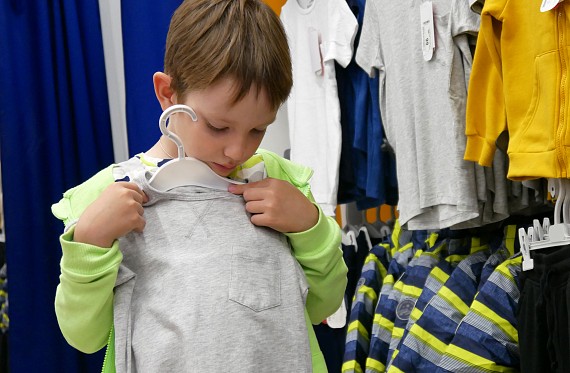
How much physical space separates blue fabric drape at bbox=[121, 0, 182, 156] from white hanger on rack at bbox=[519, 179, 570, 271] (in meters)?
1.38

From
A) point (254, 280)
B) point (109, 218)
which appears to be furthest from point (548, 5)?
point (109, 218)

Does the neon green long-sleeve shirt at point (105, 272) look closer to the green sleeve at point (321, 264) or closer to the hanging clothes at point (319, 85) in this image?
the green sleeve at point (321, 264)

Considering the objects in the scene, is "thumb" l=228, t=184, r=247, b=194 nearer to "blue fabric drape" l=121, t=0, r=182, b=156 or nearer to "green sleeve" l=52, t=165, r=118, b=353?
"green sleeve" l=52, t=165, r=118, b=353

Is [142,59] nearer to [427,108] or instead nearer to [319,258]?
[427,108]

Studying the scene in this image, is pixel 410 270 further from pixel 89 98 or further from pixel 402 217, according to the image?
pixel 89 98

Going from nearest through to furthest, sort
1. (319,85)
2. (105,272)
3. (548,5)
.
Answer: (105,272), (548,5), (319,85)

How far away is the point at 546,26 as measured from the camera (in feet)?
5.84

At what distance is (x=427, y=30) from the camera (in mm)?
2213

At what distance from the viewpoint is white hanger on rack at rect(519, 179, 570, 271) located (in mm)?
1786

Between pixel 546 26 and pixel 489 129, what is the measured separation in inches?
12.5

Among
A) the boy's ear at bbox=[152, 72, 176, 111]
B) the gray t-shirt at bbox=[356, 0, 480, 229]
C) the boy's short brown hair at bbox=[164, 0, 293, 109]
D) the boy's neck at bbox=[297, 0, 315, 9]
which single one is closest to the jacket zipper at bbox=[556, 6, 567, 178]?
the gray t-shirt at bbox=[356, 0, 480, 229]

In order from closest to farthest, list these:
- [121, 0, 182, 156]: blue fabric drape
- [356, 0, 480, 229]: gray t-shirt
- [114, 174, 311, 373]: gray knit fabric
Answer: [114, 174, 311, 373]: gray knit fabric, [356, 0, 480, 229]: gray t-shirt, [121, 0, 182, 156]: blue fabric drape

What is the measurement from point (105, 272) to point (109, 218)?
67mm

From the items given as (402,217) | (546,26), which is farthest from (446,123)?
(546,26)
